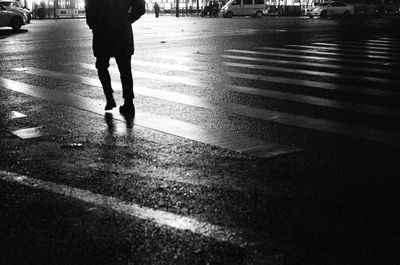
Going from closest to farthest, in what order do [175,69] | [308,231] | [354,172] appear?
[308,231], [354,172], [175,69]

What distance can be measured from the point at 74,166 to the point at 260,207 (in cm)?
192

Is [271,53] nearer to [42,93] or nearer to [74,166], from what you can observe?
[42,93]

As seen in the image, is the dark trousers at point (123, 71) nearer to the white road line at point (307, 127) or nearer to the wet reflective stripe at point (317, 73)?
the white road line at point (307, 127)

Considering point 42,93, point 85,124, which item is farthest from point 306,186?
point 42,93

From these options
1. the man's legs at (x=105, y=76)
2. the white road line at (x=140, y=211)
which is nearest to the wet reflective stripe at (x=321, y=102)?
the man's legs at (x=105, y=76)

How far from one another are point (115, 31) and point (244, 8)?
152 feet

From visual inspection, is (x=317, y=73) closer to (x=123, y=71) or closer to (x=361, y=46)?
(x=123, y=71)

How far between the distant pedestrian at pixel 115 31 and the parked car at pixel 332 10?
4339 cm

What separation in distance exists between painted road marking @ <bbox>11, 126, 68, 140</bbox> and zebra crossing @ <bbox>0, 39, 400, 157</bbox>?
1.02m

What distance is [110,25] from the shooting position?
6.93 meters

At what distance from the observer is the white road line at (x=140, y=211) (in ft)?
10.8

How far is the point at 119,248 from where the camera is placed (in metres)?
3.11

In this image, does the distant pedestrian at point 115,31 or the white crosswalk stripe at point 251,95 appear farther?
the distant pedestrian at point 115,31

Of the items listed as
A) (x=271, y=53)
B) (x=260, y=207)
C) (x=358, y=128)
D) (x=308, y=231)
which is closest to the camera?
(x=308, y=231)
